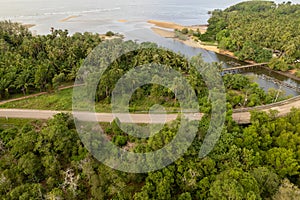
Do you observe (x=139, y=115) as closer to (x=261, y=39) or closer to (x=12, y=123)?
(x=12, y=123)

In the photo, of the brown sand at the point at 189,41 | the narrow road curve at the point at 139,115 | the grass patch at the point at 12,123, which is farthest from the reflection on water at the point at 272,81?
the grass patch at the point at 12,123

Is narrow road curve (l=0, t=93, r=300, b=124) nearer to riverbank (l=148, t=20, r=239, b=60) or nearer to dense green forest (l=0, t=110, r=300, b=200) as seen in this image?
dense green forest (l=0, t=110, r=300, b=200)

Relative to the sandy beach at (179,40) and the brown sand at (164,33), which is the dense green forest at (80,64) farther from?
the brown sand at (164,33)

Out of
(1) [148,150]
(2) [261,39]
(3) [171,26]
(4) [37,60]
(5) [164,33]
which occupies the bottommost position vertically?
(1) [148,150]

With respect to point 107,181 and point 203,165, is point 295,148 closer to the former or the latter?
point 203,165

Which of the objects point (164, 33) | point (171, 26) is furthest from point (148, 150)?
point (171, 26)

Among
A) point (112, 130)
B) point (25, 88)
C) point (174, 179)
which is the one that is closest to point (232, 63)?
point (112, 130)

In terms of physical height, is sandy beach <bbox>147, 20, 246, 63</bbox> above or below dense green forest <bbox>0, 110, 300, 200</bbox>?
above

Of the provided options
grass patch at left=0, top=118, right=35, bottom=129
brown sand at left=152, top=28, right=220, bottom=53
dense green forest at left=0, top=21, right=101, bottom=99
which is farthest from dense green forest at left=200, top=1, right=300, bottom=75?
grass patch at left=0, top=118, right=35, bottom=129
